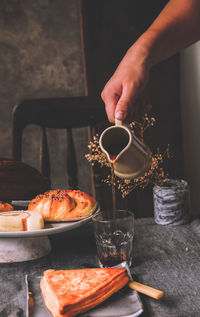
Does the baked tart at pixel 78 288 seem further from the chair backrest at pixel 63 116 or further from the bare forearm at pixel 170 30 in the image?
the chair backrest at pixel 63 116

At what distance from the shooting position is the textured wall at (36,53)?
364 cm

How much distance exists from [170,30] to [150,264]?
0.72 meters

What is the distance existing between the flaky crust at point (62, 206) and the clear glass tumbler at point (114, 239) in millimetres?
96

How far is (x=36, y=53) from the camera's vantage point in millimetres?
3654

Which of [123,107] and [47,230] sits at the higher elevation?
[123,107]

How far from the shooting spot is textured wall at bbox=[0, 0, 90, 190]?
143 inches

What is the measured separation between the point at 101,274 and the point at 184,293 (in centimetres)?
16

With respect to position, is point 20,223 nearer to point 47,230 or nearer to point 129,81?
point 47,230

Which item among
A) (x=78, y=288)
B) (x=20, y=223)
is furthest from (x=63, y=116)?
(x=78, y=288)

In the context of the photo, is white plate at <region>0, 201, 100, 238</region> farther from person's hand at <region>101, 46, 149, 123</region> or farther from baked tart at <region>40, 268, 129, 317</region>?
person's hand at <region>101, 46, 149, 123</region>

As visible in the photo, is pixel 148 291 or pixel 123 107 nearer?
pixel 148 291

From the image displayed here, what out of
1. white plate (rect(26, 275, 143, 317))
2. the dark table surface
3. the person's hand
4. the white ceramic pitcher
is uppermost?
the person's hand

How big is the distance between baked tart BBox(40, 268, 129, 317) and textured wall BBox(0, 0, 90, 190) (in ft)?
9.90

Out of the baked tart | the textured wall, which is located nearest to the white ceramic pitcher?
the baked tart
